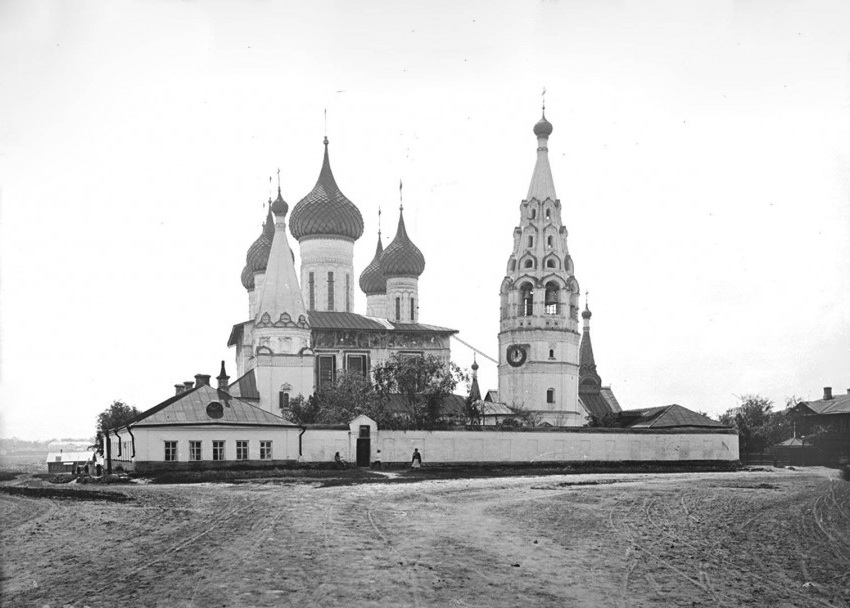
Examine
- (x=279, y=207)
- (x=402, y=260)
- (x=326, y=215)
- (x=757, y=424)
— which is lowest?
(x=757, y=424)

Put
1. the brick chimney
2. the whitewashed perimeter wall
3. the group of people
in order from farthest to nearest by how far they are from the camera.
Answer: the brick chimney
the whitewashed perimeter wall
the group of people

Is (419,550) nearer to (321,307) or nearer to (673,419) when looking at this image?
(673,419)

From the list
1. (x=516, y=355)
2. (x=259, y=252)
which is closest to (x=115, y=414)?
(x=259, y=252)

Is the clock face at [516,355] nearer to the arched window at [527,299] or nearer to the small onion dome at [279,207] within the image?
the arched window at [527,299]

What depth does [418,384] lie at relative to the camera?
4831 cm

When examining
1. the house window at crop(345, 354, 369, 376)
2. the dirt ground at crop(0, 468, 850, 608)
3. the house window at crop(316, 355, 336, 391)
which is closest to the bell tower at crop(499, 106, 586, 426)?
the house window at crop(345, 354, 369, 376)

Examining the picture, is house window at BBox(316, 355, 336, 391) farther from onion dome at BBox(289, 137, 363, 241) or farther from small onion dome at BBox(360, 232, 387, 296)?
small onion dome at BBox(360, 232, 387, 296)

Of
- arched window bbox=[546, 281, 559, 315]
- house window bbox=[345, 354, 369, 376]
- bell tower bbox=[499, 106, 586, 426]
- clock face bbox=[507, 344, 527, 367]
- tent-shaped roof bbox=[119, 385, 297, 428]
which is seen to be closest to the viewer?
tent-shaped roof bbox=[119, 385, 297, 428]

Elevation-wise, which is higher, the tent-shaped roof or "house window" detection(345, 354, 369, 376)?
"house window" detection(345, 354, 369, 376)

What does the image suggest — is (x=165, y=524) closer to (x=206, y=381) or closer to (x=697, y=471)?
(x=206, y=381)

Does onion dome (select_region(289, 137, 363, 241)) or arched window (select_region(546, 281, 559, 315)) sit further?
onion dome (select_region(289, 137, 363, 241))

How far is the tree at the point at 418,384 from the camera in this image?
4722 cm

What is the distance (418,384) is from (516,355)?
1301 cm

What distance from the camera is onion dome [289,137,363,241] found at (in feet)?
198
